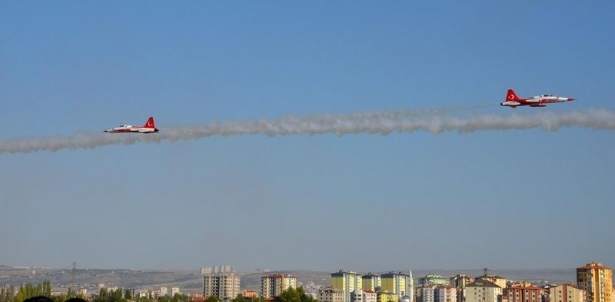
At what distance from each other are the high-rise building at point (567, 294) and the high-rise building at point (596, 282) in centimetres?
166

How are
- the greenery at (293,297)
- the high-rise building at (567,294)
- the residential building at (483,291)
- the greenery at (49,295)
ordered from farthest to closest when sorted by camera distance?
the residential building at (483,291) → the high-rise building at (567,294) → the greenery at (293,297) → the greenery at (49,295)

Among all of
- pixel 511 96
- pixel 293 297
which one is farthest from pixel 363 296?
pixel 511 96

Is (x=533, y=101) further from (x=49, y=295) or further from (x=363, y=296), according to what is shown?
(x=363, y=296)

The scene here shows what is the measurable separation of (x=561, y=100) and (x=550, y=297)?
110188 millimetres

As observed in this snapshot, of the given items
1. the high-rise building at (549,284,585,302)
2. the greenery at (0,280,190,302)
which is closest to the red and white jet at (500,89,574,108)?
the greenery at (0,280,190,302)

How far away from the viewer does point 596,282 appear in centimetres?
17188

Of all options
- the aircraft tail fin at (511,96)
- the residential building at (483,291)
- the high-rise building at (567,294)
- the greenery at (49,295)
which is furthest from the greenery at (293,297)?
the aircraft tail fin at (511,96)

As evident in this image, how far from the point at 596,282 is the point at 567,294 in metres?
5.18

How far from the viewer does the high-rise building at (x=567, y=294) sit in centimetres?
17088

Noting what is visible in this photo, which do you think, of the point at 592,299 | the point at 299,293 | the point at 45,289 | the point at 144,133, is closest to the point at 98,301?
the point at 45,289

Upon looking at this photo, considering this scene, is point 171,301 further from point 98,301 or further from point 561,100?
point 561,100

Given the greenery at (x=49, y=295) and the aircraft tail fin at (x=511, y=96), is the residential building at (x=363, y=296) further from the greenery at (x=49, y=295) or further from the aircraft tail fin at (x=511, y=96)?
the aircraft tail fin at (x=511, y=96)

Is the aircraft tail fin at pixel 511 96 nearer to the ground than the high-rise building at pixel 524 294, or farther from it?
farther from it

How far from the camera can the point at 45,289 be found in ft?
425
